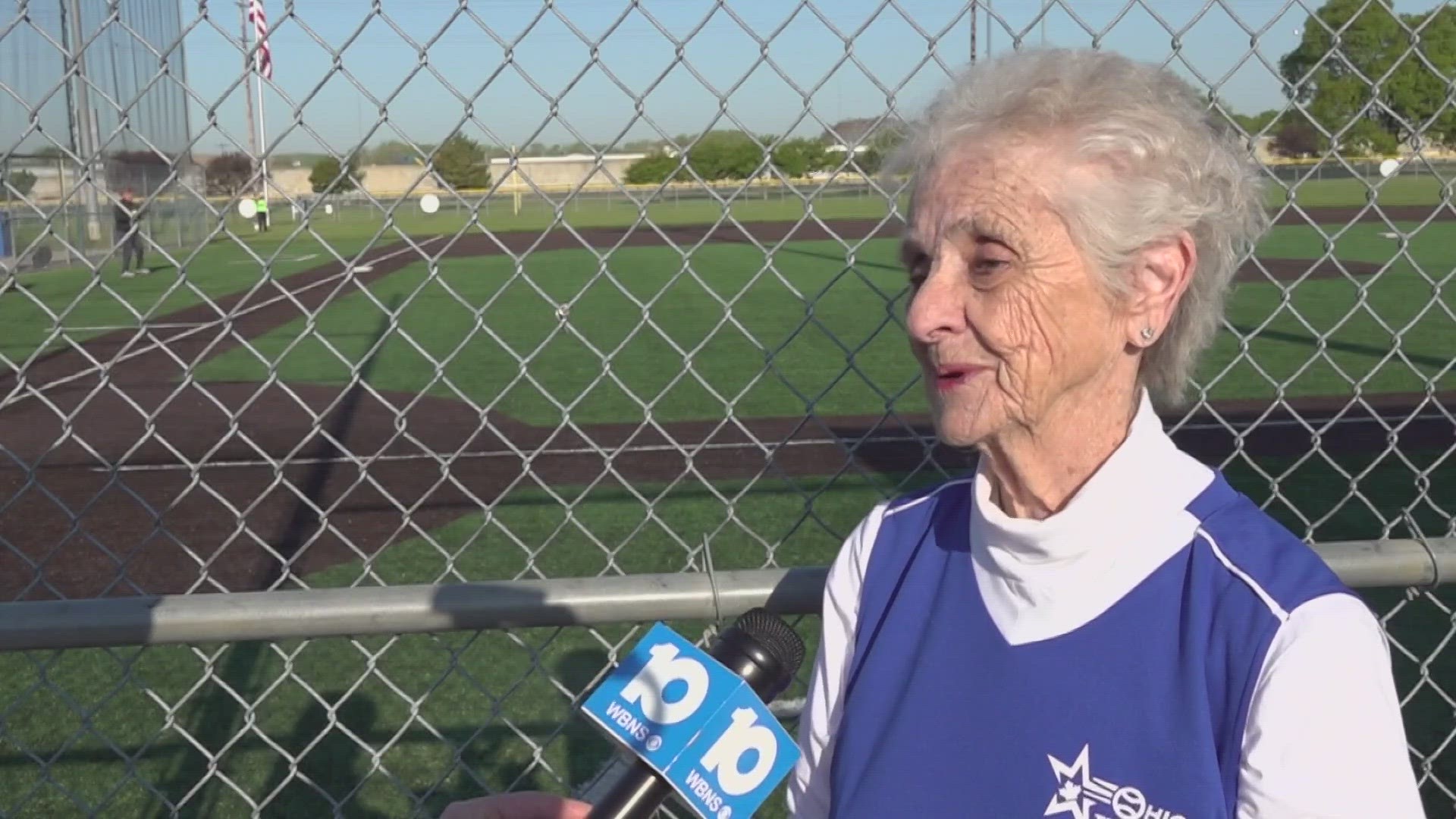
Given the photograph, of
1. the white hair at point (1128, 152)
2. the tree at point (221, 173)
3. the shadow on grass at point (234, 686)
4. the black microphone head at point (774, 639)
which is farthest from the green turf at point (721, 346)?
the black microphone head at point (774, 639)

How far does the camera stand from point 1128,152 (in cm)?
159

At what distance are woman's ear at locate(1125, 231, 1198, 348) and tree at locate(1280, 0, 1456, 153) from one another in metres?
1.09

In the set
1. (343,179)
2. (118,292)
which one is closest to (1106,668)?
(343,179)

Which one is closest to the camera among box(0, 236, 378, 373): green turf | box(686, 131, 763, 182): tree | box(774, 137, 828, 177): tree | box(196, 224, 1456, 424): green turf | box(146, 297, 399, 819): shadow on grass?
box(686, 131, 763, 182): tree

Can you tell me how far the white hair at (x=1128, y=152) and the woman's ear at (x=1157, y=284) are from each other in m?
0.02

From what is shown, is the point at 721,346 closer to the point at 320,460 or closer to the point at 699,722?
the point at 320,460

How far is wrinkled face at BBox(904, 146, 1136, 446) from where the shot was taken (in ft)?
5.33

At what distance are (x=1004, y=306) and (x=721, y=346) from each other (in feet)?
41.3

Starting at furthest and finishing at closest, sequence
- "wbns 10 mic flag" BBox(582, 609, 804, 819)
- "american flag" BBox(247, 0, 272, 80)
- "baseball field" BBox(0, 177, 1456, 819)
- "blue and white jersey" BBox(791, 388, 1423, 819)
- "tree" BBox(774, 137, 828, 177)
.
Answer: "baseball field" BBox(0, 177, 1456, 819) → "tree" BBox(774, 137, 828, 177) → "american flag" BBox(247, 0, 272, 80) → "blue and white jersey" BBox(791, 388, 1423, 819) → "wbns 10 mic flag" BBox(582, 609, 804, 819)

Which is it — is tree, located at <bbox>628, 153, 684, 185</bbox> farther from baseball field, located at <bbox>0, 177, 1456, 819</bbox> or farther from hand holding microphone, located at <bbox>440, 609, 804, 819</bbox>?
hand holding microphone, located at <bbox>440, 609, 804, 819</bbox>

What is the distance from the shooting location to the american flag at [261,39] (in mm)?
2086

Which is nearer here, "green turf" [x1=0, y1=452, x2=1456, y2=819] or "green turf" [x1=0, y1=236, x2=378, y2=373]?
"green turf" [x1=0, y1=452, x2=1456, y2=819]

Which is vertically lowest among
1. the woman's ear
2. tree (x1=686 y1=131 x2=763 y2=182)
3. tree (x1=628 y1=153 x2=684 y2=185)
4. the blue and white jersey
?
the blue and white jersey

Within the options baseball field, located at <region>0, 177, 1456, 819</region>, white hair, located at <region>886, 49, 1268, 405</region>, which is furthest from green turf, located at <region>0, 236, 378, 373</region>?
white hair, located at <region>886, 49, 1268, 405</region>
